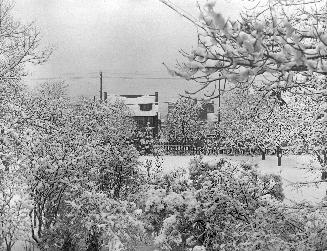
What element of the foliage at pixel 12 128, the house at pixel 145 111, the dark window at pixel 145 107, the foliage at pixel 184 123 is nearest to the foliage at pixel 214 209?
the foliage at pixel 12 128

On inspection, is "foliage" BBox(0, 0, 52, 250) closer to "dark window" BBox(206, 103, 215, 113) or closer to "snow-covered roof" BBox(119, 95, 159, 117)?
"snow-covered roof" BBox(119, 95, 159, 117)

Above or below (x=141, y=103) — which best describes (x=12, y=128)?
below

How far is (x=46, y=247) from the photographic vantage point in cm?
1170

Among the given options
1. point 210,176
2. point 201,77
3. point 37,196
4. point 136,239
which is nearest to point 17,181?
point 37,196

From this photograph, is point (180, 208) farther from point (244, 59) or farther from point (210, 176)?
point (244, 59)

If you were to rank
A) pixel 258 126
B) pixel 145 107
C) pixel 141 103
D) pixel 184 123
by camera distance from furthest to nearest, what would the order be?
pixel 145 107
pixel 141 103
pixel 184 123
pixel 258 126

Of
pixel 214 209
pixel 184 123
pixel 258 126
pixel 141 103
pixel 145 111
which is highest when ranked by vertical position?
pixel 141 103

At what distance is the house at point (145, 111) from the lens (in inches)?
2109

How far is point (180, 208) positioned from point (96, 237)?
10.4ft

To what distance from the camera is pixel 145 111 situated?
54.4 metres

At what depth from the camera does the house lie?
176ft

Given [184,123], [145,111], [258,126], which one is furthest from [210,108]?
[258,126]

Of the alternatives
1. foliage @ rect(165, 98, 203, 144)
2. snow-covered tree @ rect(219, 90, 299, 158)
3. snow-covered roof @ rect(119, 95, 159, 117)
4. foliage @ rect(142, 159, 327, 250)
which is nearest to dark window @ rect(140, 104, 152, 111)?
snow-covered roof @ rect(119, 95, 159, 117)

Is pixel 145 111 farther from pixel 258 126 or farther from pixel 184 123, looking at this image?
pixel 258 126
